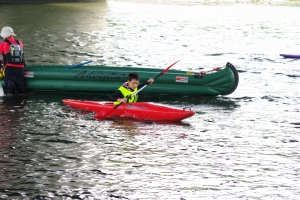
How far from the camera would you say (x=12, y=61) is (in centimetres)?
1425

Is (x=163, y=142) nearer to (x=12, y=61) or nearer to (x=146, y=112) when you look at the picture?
(x=146, y=112)

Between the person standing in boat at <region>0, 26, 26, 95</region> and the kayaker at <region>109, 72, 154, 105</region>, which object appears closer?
the kayaker at <region>109, 72, 154, 105</region>

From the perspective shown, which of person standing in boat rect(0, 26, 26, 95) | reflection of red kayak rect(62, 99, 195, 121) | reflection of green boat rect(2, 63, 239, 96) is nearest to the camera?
reflection of red kayak rect(62, 99, 195, 121)

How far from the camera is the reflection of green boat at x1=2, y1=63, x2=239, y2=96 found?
47.4 ft

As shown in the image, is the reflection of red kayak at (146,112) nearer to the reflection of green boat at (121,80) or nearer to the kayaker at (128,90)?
the kayaker at (128,90)

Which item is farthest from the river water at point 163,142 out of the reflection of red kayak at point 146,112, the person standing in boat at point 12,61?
the person standing in boat at point 12,61

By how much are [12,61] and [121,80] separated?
247cm

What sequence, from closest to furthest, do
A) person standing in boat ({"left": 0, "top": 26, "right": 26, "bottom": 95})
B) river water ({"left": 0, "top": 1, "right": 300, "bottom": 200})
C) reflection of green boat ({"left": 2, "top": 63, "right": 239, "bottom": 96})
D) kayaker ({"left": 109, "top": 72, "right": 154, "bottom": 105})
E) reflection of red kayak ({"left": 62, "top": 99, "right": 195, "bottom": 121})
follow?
river water ({"left": 0, "top": 1, "right": 300, "bottom": 200}), reflection of red kayak ({"left": 62, "top": 99, "right": 195, "bottom": 121}), kayaker ({"left": 109, "top": 72, "right": 154, "bottom": 105}), person standing in boat ({"left": 0, "top": 26, "right": 26, "bottom": 95}), reflection of green boat ({"left": 2, "top": 63, "right": 239, "bottom": 96})

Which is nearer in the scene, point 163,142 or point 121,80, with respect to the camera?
point 163,142

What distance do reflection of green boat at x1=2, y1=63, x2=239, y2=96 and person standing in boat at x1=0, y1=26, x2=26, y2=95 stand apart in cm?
26

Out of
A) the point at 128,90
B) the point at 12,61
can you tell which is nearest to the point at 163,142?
the point at 128,90

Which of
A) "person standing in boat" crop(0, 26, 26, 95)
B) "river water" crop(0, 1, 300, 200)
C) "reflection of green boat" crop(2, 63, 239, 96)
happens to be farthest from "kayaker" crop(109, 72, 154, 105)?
"person standing in boat" crop(0, 26, 26, 95)

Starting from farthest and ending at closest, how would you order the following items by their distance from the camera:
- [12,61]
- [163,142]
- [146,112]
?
[12,61], [146,112], [163,142]

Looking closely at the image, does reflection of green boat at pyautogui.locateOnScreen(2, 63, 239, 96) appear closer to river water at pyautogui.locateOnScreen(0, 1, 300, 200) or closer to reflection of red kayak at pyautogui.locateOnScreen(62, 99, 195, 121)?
river water at pyautogui.locateOnScreen(0, 1, 300, 200)
